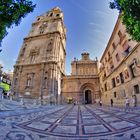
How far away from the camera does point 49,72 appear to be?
25.5m

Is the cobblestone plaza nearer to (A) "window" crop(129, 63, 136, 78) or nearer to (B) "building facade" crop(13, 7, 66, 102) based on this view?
(A) "window" crop(129, 63, 136, 78)

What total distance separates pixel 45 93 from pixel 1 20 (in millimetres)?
21197

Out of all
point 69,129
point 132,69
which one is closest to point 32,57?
point 132,69

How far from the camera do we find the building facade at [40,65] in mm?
25047

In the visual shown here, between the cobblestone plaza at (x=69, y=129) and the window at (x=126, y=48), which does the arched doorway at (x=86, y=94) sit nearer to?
the window at (x=126, y=48)

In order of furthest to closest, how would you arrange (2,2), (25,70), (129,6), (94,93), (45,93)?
(94,93), (25,70), (45,93), (129,6), (2,2)

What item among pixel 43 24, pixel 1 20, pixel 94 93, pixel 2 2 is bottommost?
pixel 94 93

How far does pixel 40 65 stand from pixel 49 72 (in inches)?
135

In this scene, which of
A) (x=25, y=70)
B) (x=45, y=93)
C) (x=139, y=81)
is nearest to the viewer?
(x=139, y=81)

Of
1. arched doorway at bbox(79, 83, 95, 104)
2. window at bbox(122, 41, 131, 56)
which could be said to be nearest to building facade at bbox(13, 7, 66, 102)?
arched doorway at bbox(79, 83, 95, 104)

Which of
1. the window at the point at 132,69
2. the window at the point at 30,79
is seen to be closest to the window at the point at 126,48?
the window at the point at 132,69

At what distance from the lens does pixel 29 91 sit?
1021 inches

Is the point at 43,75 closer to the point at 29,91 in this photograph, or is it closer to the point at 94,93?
the point at 29,91

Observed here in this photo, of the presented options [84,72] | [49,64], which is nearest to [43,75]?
[49,64]
